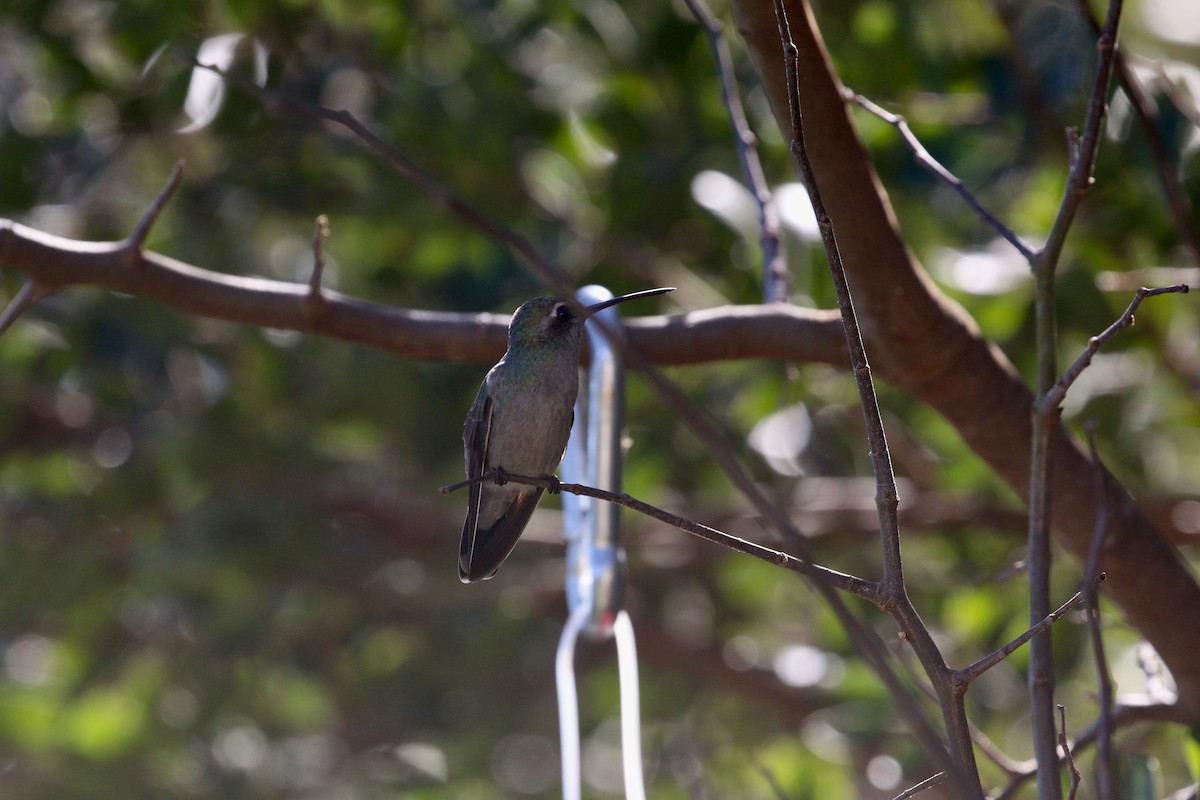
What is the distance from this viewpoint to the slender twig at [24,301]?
7.35ft

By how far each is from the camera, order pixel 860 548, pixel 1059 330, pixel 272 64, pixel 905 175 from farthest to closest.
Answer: pixel 860 548 → pixel 272 64 → pixel 905 175 → pixel 1059 330

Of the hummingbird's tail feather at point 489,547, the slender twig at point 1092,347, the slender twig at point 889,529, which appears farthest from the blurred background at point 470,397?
the slender twig at point 889,529

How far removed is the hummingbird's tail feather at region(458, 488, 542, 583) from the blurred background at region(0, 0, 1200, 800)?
1786mm

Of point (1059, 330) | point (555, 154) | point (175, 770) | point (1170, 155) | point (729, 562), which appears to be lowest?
point (175, 770)

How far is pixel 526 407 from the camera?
2.53 meters

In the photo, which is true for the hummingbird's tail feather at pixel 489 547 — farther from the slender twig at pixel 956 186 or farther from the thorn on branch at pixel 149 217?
the slender twig at pixel 956 186

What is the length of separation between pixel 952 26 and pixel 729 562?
8.65ft

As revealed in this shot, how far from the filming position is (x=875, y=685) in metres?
4.48

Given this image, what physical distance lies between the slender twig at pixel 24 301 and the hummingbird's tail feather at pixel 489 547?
95 cm

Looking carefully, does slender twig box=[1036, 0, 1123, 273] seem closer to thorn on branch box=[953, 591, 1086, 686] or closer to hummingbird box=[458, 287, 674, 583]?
hummingbird box=[458, 287, 674, 583]

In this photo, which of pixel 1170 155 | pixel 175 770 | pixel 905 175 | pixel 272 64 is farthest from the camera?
pixel 175 770

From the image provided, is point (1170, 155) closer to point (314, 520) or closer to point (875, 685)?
point (875, 685)

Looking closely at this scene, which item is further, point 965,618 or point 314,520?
point 314,520

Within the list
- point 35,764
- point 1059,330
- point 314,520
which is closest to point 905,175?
point 1059,330
